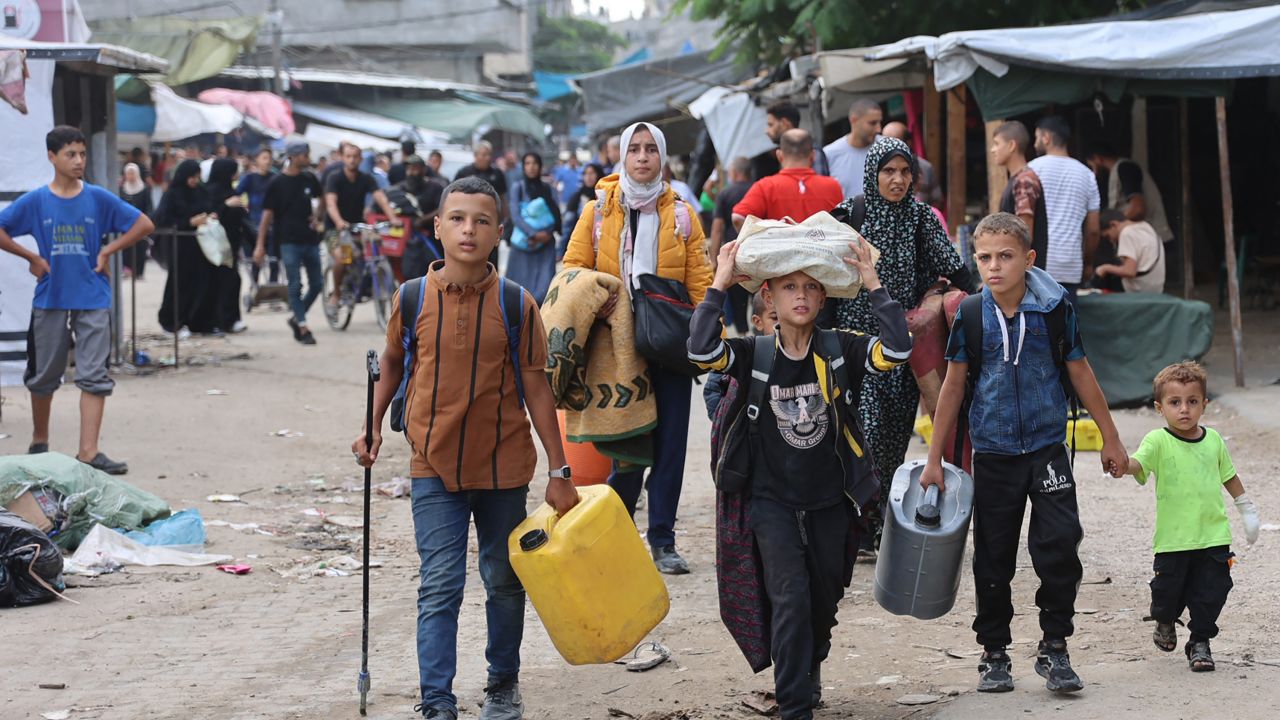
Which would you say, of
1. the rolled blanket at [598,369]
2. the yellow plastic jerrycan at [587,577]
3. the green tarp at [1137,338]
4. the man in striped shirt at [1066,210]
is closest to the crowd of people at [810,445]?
the yellow plastic jerrycan at [587,577]

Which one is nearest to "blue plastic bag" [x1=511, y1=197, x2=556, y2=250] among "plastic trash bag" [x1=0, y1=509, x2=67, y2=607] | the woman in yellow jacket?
the woman in yellow jacket

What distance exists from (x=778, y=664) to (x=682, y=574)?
233 cm

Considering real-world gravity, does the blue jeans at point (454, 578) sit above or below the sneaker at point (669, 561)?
above

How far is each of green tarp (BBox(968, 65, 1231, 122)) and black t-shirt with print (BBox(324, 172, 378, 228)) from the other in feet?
27.2

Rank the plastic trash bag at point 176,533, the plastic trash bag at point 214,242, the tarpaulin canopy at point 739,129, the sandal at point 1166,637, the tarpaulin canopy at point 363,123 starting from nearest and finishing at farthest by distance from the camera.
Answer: the sandal at point 1166,637 → the plastic trash bag at point 176,533 → the plastic trash bag at point 214,242 → the tarpaulin canopy at point 739,129 → the tarpaulin canopy at point 363,123

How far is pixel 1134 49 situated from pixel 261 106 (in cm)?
2783

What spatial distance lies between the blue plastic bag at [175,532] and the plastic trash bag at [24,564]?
0.93 meters

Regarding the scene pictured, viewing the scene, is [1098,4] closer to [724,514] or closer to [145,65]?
[145,65]

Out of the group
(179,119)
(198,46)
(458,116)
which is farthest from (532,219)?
(458,116)

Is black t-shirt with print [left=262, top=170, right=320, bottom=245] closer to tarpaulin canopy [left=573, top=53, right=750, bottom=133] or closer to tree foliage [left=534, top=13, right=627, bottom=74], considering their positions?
tarpaulin canopy [left=573, top=53, right=750, bottom=133]

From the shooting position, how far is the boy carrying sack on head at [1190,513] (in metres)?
4.80

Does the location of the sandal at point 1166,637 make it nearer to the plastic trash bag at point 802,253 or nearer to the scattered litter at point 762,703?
the scattered litter at point 762,703

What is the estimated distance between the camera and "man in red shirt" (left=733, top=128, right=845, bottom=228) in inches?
300

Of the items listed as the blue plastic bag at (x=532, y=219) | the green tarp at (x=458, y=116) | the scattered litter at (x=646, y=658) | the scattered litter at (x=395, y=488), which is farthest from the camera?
the green tarp at (x=458, y=116)
